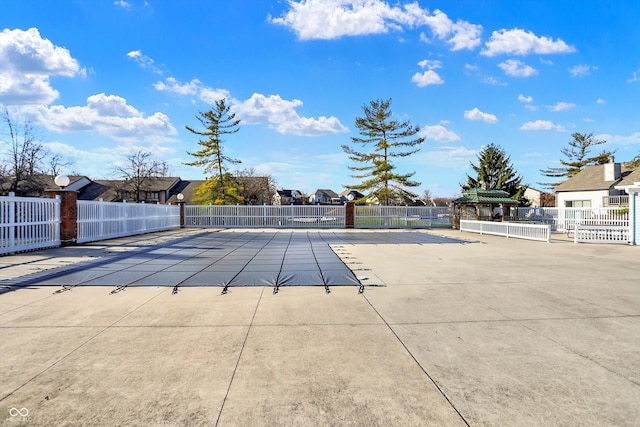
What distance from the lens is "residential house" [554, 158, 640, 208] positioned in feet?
82.6

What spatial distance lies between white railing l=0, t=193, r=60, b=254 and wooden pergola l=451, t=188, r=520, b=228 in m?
21.5

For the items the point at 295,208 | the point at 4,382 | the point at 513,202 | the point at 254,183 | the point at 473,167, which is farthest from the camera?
the point at 254,183

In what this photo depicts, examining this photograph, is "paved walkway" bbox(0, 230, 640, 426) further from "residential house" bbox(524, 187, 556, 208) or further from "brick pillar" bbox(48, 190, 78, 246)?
"residential house" bbox(524, 187, 556, 208)

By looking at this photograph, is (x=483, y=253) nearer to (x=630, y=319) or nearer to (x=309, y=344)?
(x=630, y=319)

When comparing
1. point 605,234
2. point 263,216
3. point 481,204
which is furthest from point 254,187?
point 605,234

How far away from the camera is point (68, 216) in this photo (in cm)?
1200

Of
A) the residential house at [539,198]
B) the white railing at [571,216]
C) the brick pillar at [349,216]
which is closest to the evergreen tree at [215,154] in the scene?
the brick pillar at [349,216]

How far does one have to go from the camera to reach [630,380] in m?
2.89

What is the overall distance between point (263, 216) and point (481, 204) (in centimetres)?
1495

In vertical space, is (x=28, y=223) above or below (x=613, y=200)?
below

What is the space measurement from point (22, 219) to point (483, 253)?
46.6 ft

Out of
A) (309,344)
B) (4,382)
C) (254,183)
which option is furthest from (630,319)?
(254,183)

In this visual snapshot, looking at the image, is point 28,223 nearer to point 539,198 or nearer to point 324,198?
point 539,198

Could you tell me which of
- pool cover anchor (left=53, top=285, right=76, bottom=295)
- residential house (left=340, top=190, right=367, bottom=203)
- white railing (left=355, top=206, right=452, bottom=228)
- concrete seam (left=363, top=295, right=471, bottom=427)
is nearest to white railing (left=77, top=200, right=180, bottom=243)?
pool cover anchor (left=53, top=285, right=76, bottom=295)
